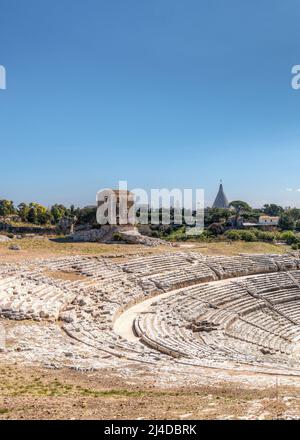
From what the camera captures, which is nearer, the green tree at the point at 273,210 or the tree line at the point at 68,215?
the tree line at the point at 68,215

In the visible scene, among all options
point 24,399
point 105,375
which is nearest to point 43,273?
point 105,375

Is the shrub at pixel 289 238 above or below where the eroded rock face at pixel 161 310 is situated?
above

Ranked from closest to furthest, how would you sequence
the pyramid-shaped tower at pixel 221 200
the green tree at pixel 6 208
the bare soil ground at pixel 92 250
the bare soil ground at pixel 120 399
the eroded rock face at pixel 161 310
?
1. the bare soil ground at pixel 120 399
2. the eroded rock face at pixel 161 310
3. the bare soil ground at pixel 92 250
4. the green tree at pixel 6 208
5. the pyramid-shaped tower at pixel 221 200

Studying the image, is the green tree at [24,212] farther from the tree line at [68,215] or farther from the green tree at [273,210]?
the green tree at [273,210]

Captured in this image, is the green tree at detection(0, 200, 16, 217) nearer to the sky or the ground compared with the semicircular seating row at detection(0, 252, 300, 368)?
nearer to the sky

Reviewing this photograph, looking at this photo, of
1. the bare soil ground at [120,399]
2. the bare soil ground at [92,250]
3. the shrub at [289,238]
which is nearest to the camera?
the bare soil ground at [120,399]

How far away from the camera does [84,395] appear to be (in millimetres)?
9547

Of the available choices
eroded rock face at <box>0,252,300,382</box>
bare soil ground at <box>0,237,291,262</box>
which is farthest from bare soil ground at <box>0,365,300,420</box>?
bare soil ground at <box>0,237,291,262</box>

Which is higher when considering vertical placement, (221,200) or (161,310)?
(221,200)

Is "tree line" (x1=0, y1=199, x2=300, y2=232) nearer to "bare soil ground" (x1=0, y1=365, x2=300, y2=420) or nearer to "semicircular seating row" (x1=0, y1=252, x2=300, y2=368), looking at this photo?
"semicircular seating row" (x1=0, y1=252, x2=300, y2=368)

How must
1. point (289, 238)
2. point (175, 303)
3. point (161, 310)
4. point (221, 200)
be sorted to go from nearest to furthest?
point (161, 310)
point (175, 303)
point (289, 238)
point (221, 200)

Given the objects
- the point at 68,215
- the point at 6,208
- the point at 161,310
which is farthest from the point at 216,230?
the point at 6,208

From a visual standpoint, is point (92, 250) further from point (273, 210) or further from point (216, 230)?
point (273, 210)

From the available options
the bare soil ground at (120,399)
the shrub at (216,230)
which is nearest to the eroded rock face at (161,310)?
the bare soil ground at (120,399)
